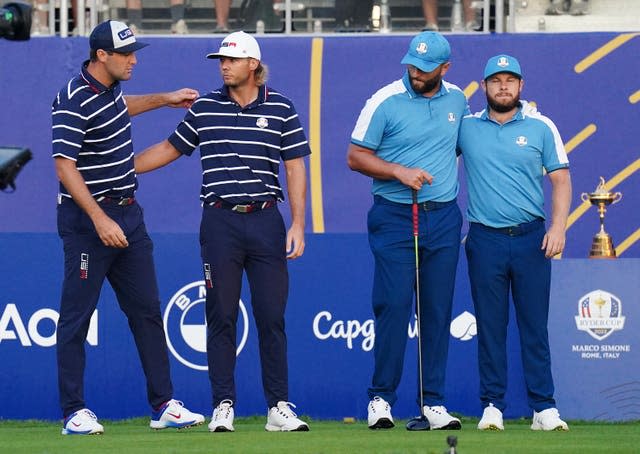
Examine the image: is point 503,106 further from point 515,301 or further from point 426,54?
point 515,301

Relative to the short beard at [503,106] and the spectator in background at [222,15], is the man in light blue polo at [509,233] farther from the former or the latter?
the spectator in background at [222,15]

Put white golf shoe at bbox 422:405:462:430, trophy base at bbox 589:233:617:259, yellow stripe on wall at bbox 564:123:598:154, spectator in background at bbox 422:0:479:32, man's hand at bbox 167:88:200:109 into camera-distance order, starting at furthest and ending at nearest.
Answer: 1. spectator in background at bbox 422:0:479:32
2. yellow stripe on wall at bbox 564:123:598:154
3. trophy base at bbox 589:233:617:259
4. man's hand at bbox 167:88:200:109
5. white golf shoe at bbox 422:405:462:430

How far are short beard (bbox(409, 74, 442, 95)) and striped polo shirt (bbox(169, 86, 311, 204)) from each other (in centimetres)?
63

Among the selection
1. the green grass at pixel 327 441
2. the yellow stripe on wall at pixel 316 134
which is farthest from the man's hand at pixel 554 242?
the yellow stripe on wall at pixel 316 134

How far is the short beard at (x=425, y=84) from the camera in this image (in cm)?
757

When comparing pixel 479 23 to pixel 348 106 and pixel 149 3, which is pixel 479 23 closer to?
pixel 348 106

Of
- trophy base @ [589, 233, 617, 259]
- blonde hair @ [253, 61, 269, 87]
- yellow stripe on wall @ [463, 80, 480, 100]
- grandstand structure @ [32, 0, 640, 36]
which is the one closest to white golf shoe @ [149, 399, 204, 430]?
blonde hair @ [253, 61, 269, 87]

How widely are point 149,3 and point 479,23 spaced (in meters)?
2.73

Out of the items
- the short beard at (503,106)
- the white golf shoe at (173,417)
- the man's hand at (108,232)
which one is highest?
the short beard at (503,106)

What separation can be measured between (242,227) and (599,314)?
8.35 ft

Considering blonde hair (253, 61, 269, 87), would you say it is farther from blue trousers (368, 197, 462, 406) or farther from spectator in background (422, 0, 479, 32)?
spectator in background (422, 0, 479, 32)

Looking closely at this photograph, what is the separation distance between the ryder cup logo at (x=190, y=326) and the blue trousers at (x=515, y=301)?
194 cm

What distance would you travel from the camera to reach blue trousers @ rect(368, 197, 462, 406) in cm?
754

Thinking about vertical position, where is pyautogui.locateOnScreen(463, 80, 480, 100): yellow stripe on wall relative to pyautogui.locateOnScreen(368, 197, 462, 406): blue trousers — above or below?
above
